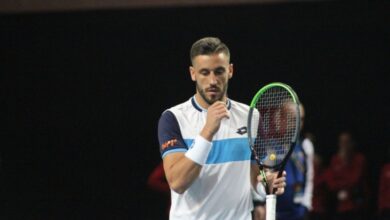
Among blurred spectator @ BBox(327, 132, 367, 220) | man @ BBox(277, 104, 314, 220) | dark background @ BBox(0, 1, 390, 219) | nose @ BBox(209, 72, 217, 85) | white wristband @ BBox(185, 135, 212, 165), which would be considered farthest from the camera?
dark background @ BBox(0, 1, 390, 219)

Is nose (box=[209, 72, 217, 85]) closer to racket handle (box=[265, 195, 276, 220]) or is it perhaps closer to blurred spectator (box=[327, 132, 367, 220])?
racket handle (box=[265, 195, 276, 220])

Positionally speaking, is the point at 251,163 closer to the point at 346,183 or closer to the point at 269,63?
the point at 346,183

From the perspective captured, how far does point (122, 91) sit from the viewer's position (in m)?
10.1

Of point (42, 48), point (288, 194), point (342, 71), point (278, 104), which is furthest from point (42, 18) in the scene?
point (278, 104)

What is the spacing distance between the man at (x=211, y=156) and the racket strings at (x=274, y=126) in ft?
0.40

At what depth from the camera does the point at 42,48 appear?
10016 millimetres

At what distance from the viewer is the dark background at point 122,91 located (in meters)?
9.77

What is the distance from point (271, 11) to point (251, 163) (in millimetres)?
5322

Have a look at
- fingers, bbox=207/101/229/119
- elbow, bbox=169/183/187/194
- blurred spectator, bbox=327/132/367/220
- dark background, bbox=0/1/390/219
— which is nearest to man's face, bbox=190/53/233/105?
fingers, bbox=207/101/229/119

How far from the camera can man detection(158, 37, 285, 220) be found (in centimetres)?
399

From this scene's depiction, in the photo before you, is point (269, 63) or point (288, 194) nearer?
point (288, 194)

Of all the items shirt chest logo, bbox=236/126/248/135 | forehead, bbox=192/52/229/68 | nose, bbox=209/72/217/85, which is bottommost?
shirt chest logo, bbox=236/126/248/135

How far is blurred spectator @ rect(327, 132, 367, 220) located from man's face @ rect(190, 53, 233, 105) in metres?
5.19

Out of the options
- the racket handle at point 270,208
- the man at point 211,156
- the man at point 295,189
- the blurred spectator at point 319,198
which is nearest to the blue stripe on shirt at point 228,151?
the man at point 211,156
